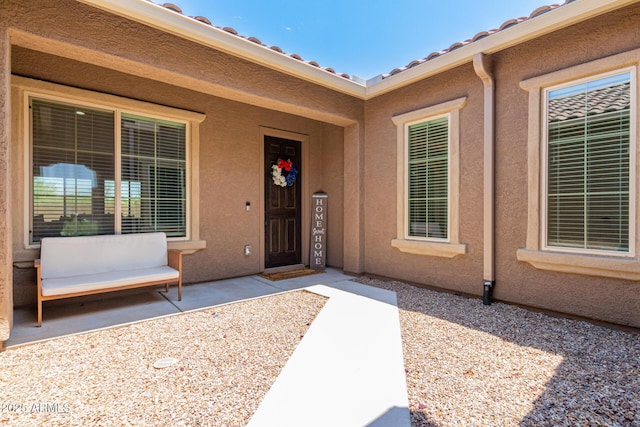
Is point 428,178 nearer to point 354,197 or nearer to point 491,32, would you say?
point 354,197

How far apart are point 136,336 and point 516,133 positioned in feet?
16.4

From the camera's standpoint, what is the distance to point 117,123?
4629 mm

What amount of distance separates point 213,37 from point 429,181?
11.9 feet

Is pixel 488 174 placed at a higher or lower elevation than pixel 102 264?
higher

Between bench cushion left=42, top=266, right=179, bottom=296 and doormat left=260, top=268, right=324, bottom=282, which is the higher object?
bench cushion left=42, top=266, right=179, bottom=296

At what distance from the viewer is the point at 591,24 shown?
355 cm

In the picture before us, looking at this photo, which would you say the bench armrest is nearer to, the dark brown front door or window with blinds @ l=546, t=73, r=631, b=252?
the dark brown front door

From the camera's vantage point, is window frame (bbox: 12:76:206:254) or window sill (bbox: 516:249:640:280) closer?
window sill (bbox: 516:249:640:280)

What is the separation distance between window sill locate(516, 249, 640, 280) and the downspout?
1.20 ft

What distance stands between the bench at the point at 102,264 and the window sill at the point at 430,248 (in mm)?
→ 3450

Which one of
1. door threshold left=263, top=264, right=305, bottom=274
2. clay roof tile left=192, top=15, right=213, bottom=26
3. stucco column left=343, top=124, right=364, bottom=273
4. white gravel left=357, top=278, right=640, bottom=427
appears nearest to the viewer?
white gravel left=357, top=278, right=640, bottom=427

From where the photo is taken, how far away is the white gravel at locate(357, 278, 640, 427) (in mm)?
2055

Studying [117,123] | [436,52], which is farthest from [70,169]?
[436,52]

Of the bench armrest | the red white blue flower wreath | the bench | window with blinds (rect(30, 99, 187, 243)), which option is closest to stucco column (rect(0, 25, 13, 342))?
the bench
